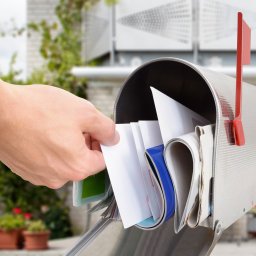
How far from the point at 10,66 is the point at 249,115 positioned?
28.9ft

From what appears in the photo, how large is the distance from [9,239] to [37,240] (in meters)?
0.45

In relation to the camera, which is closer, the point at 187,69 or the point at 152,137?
the point at 152,137

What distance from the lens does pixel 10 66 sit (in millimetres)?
10070

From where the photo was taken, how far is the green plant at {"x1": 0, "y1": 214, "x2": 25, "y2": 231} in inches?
344

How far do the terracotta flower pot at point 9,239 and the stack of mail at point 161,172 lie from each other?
7.57 m

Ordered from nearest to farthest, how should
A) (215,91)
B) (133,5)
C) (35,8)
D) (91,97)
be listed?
(215,91)
(133,5)
(91,97)
(35,8)

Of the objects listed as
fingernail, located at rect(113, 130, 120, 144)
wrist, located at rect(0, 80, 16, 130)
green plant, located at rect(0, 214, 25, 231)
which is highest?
wrist, located at rect(0, 80, 16, 130)

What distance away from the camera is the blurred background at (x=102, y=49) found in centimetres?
884

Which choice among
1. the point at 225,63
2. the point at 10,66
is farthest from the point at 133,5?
the point at 10,66

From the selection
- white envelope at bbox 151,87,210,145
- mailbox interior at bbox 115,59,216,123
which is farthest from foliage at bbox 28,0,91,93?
white envelope at bbox 151,87,210,145

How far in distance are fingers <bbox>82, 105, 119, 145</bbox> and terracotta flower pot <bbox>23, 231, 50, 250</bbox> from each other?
7417 mm

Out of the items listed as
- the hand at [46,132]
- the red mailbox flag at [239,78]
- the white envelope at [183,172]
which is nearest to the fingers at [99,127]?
the hand at [46,132]

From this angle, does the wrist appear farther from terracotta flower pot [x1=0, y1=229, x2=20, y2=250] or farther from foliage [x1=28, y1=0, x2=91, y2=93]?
foliage [x1=28, y1=0, x2=91, y2=93]

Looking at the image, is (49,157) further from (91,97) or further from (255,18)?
(91,97)
